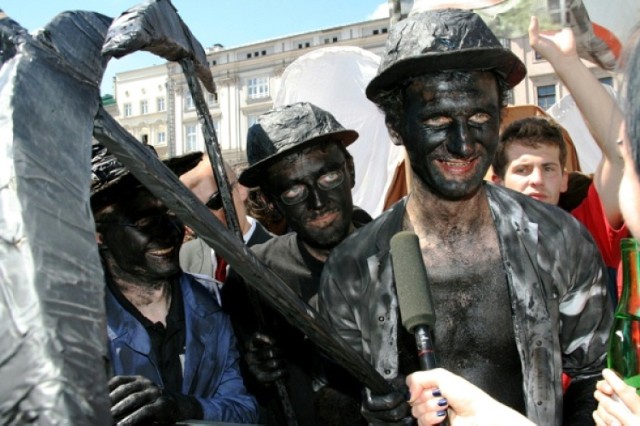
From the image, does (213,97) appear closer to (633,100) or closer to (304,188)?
(304,188)

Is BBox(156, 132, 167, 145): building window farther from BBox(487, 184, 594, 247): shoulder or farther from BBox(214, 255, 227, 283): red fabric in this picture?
BBox(487, 184, 594, 247): shoulder

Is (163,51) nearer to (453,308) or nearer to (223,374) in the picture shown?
(453,308)

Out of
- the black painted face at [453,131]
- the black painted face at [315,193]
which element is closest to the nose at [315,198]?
the black painted face at [315,193]

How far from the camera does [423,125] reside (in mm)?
2414

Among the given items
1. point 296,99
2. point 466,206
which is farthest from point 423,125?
point 296,99

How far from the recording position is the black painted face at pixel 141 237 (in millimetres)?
2775

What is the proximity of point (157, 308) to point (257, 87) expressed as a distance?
49.5 metres

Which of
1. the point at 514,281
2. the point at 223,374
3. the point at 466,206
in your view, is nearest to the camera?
the point at 514,281

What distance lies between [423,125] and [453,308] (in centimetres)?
67

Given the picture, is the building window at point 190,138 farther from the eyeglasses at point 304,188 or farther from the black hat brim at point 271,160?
the eyeglasses at point 304,188

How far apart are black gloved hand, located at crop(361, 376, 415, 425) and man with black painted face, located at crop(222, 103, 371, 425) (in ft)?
2.82

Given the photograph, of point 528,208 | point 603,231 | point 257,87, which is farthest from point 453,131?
point 257,87

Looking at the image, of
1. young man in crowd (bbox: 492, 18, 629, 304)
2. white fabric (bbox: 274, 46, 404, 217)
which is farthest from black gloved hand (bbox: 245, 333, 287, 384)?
white fabric (bbox: 274, 46, 404, 217)

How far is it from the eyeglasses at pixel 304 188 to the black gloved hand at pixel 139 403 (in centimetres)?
121
